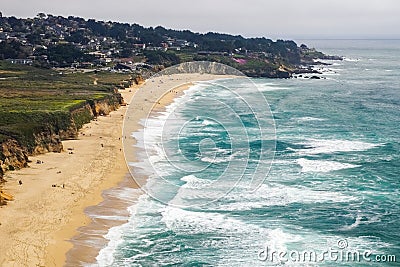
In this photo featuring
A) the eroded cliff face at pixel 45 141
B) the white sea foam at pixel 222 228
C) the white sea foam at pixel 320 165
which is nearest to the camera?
the white sea foam at pixel 222 228

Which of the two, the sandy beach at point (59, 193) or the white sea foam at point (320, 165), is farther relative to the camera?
the white sea foam at point (320, 165)

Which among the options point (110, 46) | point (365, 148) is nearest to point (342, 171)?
point (365, 148)

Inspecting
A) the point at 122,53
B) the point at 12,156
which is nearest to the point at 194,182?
the point at 12,156

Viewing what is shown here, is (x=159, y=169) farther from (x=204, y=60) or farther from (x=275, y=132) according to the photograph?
(x=204, y=60)

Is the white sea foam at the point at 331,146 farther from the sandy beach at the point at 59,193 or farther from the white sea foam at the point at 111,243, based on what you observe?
the white sea foam at the point at 111,243

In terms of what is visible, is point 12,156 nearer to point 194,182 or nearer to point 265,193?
point 194,182

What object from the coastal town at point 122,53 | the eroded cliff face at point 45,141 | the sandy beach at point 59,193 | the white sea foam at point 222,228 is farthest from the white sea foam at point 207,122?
the coastal town at point 122,53
